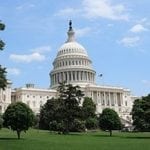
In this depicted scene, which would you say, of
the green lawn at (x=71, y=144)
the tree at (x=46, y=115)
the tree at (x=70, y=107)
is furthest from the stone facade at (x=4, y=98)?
the green lawn at (x=71, y=144)

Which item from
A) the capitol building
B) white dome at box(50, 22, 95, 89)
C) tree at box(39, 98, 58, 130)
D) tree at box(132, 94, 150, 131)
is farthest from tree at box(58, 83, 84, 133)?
white dome at box(50, 22, 95, 89)

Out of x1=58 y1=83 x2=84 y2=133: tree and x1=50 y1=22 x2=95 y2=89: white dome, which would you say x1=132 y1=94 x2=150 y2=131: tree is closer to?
x1=58 y1=83 x2=84 y2=133: tree

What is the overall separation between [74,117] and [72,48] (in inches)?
4092

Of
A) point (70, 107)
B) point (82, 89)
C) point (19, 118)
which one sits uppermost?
point (82, 89)

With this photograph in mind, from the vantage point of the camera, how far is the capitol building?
576 feet

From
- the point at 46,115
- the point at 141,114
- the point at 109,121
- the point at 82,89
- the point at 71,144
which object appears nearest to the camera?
the point at 71,144

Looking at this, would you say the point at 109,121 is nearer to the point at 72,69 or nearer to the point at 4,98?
the point at 4,98

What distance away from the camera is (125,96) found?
634 feet

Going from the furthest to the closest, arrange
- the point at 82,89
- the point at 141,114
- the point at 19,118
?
the point at 82,89 < the point at 141,114 < the point at 19,118

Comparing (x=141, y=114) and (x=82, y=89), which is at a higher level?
(x=82, y=89)

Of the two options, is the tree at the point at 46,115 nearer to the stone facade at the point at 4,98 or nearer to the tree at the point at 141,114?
the tree at the point at 141,114

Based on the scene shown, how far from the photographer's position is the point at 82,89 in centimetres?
18125

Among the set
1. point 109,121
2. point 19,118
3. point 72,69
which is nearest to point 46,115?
point 109,121

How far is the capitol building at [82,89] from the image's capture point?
176 meters
